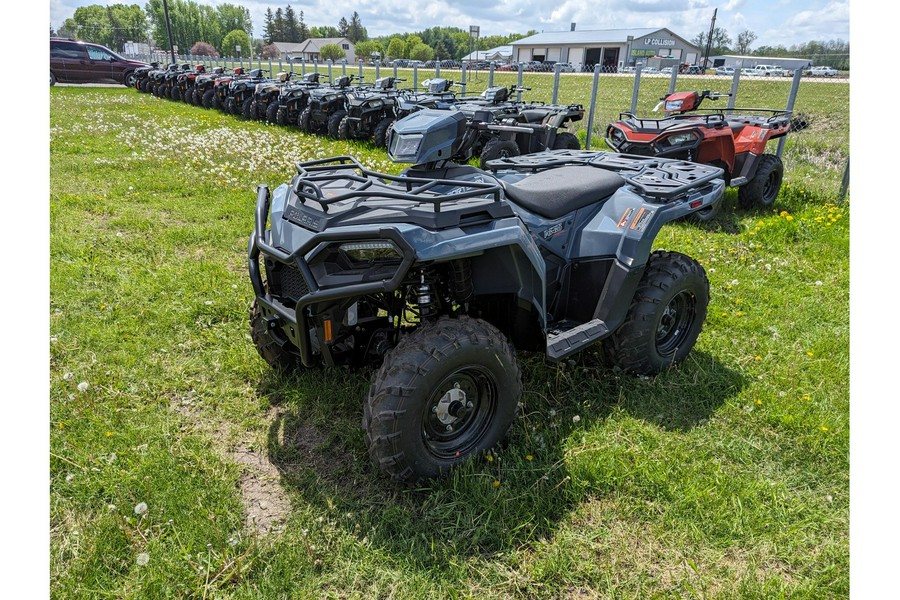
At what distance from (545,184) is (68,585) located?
2.71 meters

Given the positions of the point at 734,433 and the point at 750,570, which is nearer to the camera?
the point at 750,570

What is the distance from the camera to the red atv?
6.55 metres

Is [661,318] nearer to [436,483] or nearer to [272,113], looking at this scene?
[436,483]

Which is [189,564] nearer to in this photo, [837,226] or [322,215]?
[322,215]

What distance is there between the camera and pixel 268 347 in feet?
10.4

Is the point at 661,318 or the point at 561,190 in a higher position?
the point at 561,190

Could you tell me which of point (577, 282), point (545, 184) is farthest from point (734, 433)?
point (545, 184)

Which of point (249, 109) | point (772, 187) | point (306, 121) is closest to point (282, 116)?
point (306, 121)

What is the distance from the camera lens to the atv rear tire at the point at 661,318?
125 inches

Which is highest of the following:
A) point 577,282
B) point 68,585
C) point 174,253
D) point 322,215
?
point 322,215

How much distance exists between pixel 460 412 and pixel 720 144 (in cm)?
546

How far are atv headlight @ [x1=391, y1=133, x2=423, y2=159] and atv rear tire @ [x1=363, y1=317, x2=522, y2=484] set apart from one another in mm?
1040

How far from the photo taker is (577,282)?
3.26 meters

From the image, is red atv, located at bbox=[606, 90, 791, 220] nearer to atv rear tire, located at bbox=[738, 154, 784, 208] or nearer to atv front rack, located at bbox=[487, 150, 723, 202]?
atv rear tire, located at bbox=[738, 154, 784, 208]
